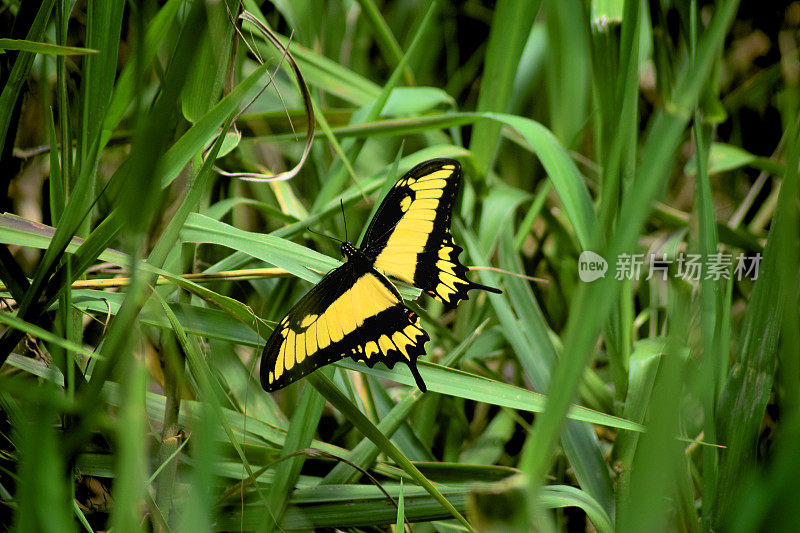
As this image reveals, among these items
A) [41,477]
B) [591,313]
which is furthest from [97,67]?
[591,313]

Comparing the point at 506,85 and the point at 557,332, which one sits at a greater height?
the point at 506,85

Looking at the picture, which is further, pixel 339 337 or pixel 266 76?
pixel 266 76

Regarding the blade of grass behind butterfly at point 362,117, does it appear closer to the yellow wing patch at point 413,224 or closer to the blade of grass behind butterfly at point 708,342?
the yellow wing patch at point 413,224

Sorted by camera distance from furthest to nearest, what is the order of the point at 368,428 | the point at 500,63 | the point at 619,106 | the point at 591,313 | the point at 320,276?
the point at 500,63 → the point at 619,106 → the point at 320,276 → the point at 368,428 → the point at 591,313

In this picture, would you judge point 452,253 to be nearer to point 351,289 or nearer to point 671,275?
point 351,289

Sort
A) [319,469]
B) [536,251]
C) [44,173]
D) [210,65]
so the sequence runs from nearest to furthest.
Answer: [210,65] → [319,469] → [44,173] → [536,251]

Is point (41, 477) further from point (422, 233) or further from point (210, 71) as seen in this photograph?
point (422, 233)

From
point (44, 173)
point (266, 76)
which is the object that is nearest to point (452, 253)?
point (266, 76)

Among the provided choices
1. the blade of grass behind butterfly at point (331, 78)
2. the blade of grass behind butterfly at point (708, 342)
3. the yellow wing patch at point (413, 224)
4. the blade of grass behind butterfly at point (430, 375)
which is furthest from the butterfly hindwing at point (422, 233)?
the blade of grass behind butterfly at point (331, 78)
